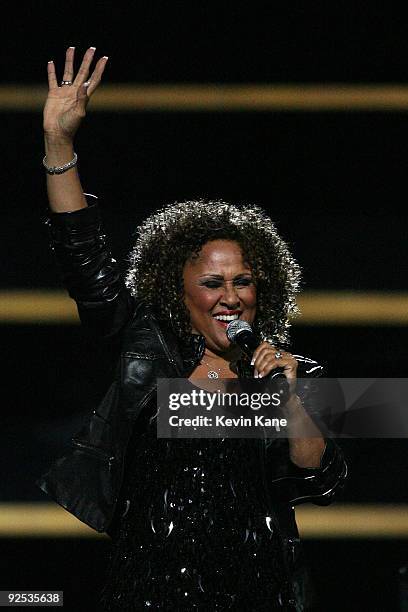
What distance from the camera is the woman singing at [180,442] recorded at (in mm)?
1635

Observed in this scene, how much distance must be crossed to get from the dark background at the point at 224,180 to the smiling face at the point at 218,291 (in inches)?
31.7

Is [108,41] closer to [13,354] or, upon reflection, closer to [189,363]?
[13,354]

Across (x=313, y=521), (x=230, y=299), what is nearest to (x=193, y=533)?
(x=230, y=299)

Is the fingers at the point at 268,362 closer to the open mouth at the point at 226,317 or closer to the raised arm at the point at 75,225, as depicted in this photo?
the open mouth at the point at 226,317

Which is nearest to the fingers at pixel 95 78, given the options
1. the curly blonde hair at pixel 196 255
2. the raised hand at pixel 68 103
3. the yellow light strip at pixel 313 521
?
the raised hand at pixel 68 103

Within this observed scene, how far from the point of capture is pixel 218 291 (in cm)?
177

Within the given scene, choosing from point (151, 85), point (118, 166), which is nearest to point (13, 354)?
point (118, 166)

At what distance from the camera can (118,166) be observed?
2701mm

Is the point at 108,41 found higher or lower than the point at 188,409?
higher

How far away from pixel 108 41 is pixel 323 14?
548mm

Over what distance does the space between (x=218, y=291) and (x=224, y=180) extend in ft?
3.11

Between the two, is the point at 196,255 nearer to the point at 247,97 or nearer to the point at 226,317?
the point at 226,317

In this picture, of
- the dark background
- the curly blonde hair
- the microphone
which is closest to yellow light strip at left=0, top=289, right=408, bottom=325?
the dark background

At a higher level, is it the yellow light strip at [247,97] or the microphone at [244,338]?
the yellow light strip at [247,97]
